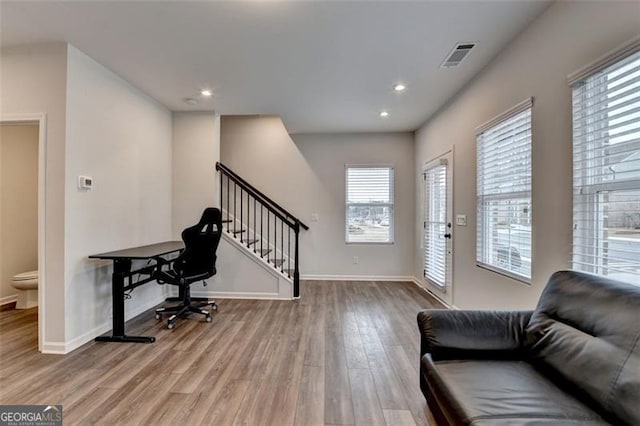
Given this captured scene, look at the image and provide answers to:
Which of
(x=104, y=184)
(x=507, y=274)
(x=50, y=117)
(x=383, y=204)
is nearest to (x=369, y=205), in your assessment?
(x=383, y=204)

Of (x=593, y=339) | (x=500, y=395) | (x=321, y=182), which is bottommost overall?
(x=500, y=395)

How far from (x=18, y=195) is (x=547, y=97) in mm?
5992

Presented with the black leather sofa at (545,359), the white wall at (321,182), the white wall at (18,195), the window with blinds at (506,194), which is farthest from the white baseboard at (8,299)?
the window with blinds at (506,194)

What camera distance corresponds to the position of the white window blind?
405 cm

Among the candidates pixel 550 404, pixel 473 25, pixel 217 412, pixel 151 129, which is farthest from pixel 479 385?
pixel 151 129

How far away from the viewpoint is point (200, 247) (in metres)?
3.26

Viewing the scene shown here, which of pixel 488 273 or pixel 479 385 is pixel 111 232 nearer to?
pixel 479 385

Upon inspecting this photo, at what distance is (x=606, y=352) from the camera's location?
1.24m

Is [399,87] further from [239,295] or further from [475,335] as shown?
[239,295]

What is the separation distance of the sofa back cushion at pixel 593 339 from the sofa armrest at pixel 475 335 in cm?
8

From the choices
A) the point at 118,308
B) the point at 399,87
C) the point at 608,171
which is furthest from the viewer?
the point at 399,87

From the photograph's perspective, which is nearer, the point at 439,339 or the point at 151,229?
the point at 439,339

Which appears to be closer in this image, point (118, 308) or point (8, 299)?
point (118, 308)

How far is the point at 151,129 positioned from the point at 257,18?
2372mm
